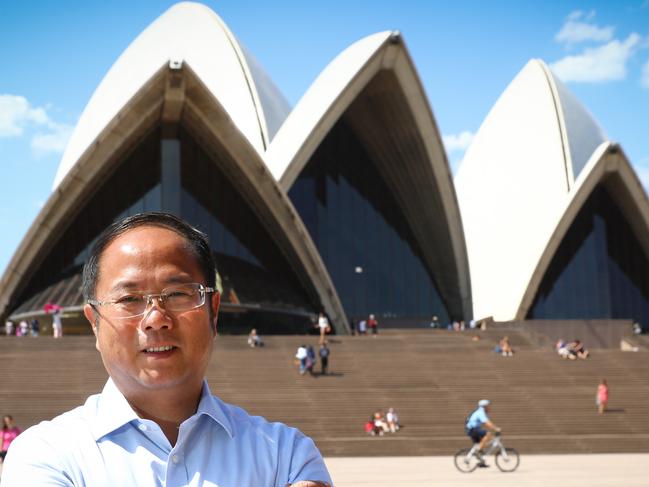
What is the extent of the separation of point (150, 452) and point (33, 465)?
0.62 ft

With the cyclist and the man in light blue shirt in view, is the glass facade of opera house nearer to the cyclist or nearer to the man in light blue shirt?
the cyclist

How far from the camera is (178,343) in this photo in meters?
1.71

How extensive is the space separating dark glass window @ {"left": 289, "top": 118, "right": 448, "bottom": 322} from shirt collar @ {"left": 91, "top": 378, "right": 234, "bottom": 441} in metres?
33.6

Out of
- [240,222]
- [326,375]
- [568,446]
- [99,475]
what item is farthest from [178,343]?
[240,222]

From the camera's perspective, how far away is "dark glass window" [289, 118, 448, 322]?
3572cm

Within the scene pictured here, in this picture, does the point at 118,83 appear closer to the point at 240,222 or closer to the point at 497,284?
the point at 240,222

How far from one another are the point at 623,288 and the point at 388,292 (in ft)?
33.3

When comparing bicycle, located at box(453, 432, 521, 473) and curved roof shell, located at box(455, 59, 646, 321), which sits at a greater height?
curved roof shell, located at box(455, 59, 646, 321)

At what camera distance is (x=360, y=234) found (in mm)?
36438

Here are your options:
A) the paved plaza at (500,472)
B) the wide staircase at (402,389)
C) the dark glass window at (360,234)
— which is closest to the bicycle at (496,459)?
the paved plaza at (500,472)

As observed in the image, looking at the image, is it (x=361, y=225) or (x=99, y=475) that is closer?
(x=99, y=475)

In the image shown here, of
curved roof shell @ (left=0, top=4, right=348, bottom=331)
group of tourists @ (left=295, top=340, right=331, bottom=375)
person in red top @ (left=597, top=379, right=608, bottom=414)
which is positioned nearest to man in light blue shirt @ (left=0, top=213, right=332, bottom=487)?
person in red top @ (left=597, top=379, right=608, bottom=414)

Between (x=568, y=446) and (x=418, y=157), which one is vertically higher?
(x=418, y=157)

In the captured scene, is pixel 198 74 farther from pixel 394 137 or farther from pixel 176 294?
pixel 176 294
